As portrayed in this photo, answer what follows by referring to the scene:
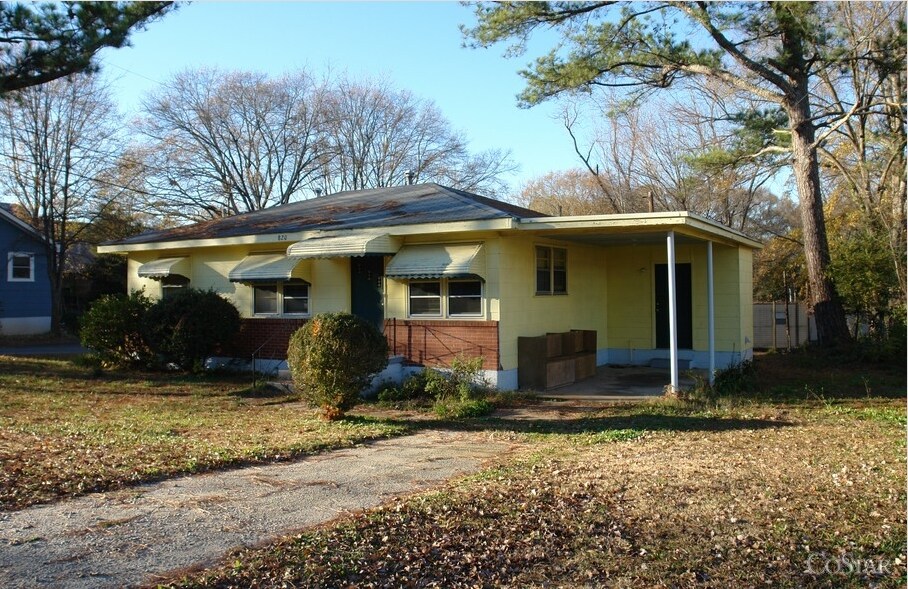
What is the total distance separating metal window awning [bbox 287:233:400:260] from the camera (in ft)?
43.8

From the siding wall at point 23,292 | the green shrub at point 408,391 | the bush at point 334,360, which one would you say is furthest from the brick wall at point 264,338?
the siding wall at point 23,292

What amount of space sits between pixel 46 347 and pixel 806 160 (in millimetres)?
23268

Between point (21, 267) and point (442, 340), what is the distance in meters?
23.3

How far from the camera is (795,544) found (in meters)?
5.04

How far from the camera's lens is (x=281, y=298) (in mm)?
15852

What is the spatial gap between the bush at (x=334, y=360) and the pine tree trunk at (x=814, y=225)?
42.8 ft

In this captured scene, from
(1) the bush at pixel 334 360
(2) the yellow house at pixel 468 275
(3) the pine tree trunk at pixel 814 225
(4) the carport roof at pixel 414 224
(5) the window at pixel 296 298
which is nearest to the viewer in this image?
(1) the bush at pixel 334 360

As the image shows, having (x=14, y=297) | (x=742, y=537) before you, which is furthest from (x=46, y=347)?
(x=742, y=537)

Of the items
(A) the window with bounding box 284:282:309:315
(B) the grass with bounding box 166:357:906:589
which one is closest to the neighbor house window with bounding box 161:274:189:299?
(A) the window with bounding box 284:282:309:315

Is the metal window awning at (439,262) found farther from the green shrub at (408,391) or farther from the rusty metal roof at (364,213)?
the green shrub at (408,391)

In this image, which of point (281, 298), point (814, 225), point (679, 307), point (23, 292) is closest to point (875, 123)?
point (814, 225)

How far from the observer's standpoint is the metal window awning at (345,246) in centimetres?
1336

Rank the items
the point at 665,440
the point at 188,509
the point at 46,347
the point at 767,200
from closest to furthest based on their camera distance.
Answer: the point at 188,509 < the point at 665,440 < the point at 46,347 < the point at 767,200

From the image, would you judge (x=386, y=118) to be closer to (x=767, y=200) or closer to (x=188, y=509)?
(x=767, y=200)
